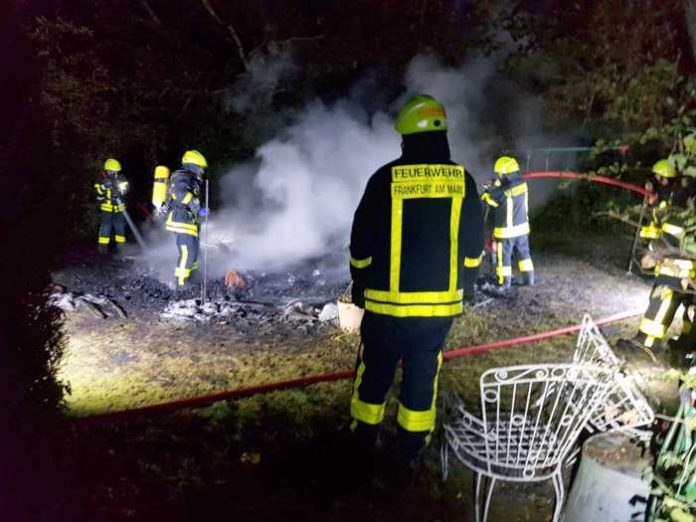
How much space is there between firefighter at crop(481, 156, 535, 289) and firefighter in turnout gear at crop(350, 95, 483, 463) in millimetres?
4486

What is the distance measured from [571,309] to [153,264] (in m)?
6.58

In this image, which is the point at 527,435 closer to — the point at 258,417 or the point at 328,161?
the point at 258,417

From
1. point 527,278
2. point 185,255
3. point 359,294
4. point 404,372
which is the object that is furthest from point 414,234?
point 527,278

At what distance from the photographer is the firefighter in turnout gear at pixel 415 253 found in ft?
11.0

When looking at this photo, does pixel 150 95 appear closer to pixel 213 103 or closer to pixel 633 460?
pixel 213 103

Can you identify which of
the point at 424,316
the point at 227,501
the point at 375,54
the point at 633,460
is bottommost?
the point at 227,501

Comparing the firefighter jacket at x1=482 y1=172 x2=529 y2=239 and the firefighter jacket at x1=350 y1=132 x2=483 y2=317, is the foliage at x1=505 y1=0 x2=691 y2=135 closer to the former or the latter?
the firefighter jacket at x1=482 y1=172 x2=529 y2=239

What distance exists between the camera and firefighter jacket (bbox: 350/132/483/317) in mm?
3354

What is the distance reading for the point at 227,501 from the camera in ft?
11.7

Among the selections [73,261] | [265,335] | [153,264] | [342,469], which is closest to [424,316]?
[342,469]

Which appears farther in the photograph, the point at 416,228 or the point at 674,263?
the point at 674,263

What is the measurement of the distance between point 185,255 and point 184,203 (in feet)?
2.53

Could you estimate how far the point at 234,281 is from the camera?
26.9 feet

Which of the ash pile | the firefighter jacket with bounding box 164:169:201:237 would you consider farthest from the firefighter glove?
the firefighter jacket with bounding box 164:169:201:237
